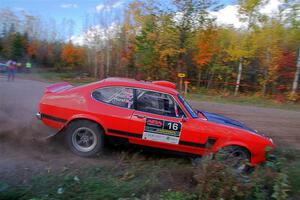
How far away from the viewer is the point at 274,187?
3848mm

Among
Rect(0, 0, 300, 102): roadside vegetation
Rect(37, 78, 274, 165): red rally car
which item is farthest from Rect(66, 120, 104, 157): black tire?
Rect(0, 0, 300, 102): roadside vegetation

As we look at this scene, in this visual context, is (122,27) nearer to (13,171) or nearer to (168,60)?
(168,60)

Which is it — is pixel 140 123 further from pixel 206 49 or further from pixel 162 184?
pixel 206 49

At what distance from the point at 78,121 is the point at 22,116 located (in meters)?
2.93

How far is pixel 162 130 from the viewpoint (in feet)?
18.2

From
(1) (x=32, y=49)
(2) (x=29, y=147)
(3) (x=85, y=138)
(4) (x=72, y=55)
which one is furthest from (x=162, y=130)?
(1) (x=32, y=49)

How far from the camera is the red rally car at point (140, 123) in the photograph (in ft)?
18.2

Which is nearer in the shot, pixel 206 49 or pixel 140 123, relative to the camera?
pixel 140 123

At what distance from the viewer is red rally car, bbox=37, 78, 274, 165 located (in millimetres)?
5551

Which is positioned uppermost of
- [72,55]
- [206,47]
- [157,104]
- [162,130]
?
[206,47]

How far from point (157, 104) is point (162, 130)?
1.73ft

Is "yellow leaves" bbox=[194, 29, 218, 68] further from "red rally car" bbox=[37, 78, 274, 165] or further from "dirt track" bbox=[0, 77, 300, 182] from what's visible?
"red rally car" bbox=[37, 78, 274, 165]

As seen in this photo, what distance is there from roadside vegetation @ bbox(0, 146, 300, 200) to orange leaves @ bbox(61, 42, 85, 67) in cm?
2637

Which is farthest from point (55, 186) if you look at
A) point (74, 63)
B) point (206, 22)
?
point (74, 63)
